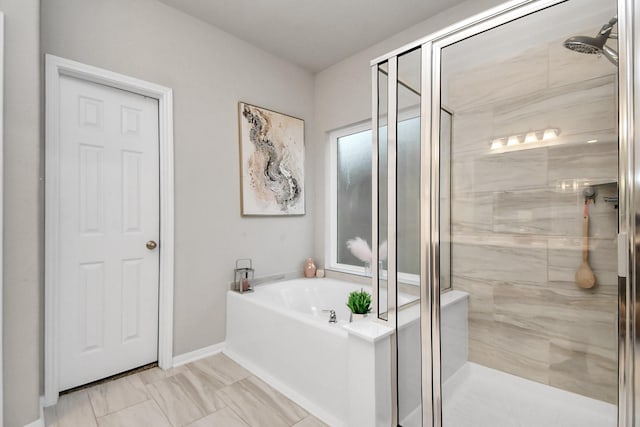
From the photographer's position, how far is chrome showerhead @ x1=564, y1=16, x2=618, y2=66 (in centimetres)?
102

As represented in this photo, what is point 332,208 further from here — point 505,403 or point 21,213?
point 21,213

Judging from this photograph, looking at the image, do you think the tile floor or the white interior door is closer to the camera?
the tile floor

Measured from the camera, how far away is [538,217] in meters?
1.27

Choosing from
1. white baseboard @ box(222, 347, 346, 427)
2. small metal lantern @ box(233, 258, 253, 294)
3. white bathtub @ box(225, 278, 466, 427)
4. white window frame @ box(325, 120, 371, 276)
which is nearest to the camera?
white bathtub @ box(225, 278, 466, 427)

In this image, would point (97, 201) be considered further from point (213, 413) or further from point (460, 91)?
point (460, 91)

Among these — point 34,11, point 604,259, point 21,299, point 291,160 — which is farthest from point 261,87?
point 604,259

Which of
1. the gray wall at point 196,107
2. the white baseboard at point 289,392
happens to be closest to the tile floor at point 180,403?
the white baseboard at point 289,392

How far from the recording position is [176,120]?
2330 mm

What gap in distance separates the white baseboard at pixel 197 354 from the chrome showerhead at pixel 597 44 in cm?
284

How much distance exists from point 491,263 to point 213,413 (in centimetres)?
172

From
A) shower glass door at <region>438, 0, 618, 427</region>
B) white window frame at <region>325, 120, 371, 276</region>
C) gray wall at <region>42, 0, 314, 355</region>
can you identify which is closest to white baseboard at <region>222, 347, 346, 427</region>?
gray wall at <region>42, 0, 314, 355</region>

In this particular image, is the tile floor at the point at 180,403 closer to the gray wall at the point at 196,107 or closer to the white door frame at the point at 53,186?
the white door frame at the point at 53,186

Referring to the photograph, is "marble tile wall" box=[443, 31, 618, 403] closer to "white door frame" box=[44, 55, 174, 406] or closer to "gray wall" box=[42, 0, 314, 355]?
"gray wall" box=[42, 0, 314, 355]

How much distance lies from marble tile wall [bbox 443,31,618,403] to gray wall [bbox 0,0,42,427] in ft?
6.87
